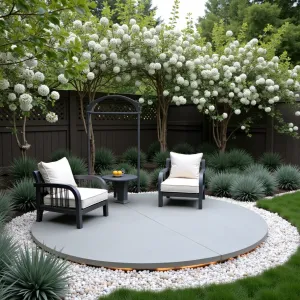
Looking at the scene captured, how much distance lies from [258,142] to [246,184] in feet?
11.4

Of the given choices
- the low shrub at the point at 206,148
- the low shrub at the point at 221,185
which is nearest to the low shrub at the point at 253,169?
the low shrub at the point at 221,185

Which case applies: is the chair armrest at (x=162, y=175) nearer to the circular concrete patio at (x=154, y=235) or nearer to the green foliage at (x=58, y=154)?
the circular concrete patio at (x=154, y=235)

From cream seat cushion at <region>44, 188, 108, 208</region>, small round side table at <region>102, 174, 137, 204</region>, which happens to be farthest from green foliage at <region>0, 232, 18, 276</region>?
small round side table at <region>102, 174, 137, 204</region>

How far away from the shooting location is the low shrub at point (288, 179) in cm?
721

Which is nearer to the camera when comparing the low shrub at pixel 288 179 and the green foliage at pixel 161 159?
the low shrub at pixel 288 179

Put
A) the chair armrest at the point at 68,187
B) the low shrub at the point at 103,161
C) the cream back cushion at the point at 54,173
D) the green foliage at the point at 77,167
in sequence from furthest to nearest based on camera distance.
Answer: the low shrub at the point at 103,161 < the green foliage at the point at 77,167 < the cream back cushion at the point at 54,173 < the chair armrest at the point at 68,187

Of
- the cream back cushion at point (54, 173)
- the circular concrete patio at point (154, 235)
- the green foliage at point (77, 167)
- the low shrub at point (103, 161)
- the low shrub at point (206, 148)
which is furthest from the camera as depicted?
the low shrub at point (206, 148)

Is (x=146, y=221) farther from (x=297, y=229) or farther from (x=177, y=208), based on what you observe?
(x=297, y=229)

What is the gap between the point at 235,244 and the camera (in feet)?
13.1

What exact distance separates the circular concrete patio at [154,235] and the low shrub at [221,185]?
820 mm

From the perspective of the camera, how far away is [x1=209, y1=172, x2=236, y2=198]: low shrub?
6648 mm

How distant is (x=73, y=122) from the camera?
29.5 ft

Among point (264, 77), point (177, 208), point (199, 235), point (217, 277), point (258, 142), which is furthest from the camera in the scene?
point (258, 142)

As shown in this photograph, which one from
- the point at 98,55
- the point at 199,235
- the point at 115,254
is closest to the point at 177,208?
the point at 199,235
